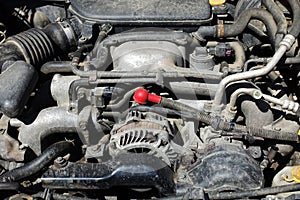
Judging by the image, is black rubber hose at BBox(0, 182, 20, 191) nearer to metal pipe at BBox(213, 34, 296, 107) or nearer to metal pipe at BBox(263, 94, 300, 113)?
metal pipe at BBox(213, 34, 296, 107)

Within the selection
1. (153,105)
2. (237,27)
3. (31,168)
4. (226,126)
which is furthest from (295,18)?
(31,168)

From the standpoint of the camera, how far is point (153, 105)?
7.79ft

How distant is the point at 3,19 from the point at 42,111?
0.94 m

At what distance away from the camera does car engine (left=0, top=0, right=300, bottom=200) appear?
7.18 ft

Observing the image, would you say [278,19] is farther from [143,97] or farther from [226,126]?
[143,97]

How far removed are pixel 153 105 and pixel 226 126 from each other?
1.28ft

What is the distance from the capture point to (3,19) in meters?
3.11

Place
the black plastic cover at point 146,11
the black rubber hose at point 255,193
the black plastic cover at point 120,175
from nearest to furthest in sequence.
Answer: the black rubber hose at point 255,193 < the black plastic cover at point 120,175 < the black plastic cover at point 146,11

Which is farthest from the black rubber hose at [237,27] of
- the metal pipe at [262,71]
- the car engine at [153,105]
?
the metal pipe at [262,71]

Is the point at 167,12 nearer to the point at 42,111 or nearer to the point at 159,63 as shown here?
the point at 159,63

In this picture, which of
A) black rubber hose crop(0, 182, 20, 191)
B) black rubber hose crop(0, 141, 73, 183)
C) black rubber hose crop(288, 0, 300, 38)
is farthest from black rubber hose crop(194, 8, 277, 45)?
black rubber hose crop(0, 182, 20, 191)

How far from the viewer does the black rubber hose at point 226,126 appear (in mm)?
2256

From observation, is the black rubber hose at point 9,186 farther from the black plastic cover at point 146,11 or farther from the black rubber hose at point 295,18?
the black rubber hose at point 295,18

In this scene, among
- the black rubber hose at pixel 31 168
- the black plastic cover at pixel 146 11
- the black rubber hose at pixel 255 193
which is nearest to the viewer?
the black rubber hose at pixel 255 193
